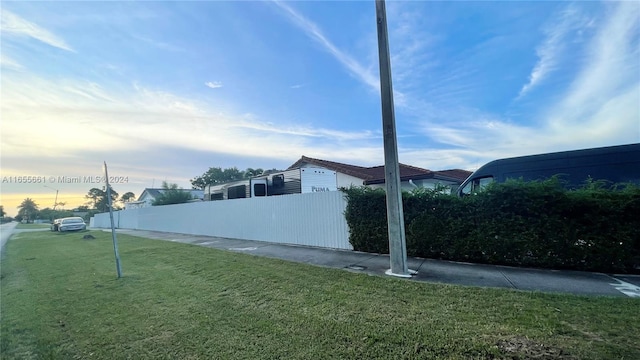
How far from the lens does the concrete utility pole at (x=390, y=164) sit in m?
5.57

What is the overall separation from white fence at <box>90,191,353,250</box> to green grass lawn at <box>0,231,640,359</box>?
3.29 meters

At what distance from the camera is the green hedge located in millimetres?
5230

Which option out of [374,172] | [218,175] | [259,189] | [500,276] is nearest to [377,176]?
[374,172]

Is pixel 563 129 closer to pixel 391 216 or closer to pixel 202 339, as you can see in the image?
pixel 391 216

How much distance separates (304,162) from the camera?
61.5 feet

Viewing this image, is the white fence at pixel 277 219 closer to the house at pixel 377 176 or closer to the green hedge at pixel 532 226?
the green hedge at pixel 532 226

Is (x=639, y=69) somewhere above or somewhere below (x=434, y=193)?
above

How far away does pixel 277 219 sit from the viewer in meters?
11.2

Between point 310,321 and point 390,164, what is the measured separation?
3.59 metres

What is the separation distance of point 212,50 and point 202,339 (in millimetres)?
9295

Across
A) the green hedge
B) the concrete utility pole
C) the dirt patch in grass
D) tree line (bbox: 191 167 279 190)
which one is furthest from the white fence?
tree line (bbox: 191 167 279 190)

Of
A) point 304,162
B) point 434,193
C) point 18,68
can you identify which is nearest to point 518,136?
point 434,193

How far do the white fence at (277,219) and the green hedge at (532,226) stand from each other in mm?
2661

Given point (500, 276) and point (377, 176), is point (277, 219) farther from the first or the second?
point (500, 276)
